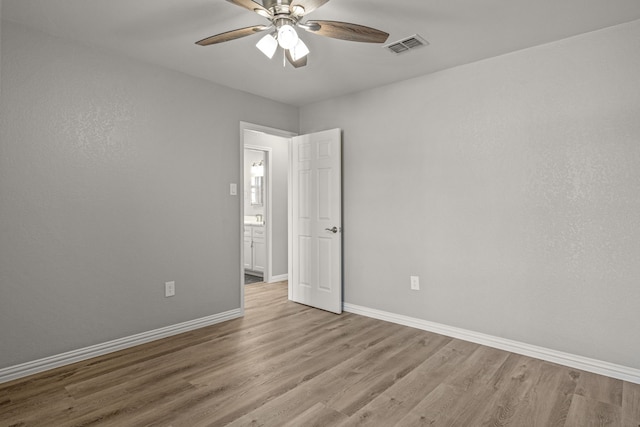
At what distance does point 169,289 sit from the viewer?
11.0ft

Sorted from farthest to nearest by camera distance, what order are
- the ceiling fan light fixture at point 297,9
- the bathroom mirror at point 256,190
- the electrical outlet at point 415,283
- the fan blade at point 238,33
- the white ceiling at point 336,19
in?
the bathroom mirror at point 256,190
the electrical outlet at point 415,283
the white ceiling at point 336,19
the fan blade at point 238,33
the ceiling fan light fixture at point 297,9

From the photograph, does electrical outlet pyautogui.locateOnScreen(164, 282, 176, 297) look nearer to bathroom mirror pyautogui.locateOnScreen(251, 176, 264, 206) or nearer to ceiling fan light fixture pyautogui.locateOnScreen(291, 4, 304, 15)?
ceiling fan light fixture pyautogui.locateOnScreen(291, 4, 304, 15)

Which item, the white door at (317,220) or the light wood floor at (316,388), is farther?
the white door at (317,220)

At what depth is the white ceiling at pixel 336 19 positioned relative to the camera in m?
2.31

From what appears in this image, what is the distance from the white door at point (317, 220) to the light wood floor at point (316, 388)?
3.18 feet

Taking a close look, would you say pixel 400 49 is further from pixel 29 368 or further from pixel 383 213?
pixel 29 368

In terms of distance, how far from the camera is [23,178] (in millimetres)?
2566

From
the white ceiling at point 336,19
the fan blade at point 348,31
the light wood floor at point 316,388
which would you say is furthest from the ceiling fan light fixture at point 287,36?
the light wood floor at point 316,388

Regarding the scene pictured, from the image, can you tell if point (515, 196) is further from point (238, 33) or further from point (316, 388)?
point (238, 33)

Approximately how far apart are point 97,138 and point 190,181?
86cm

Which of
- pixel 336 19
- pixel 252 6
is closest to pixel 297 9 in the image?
pixel 252 6

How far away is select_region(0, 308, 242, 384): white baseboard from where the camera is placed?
253 cm

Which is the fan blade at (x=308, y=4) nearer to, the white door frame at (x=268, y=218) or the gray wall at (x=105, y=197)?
the gray wall at (x=105, y=197)

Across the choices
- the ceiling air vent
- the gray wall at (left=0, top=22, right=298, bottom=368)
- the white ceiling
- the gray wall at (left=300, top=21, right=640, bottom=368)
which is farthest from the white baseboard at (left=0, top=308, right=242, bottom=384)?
the ceiling air vent
